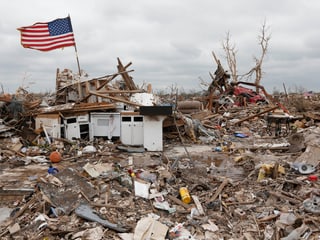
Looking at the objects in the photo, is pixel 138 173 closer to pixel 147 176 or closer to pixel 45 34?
pixel 147 176

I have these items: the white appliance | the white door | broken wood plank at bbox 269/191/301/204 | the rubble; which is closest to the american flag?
the rubble

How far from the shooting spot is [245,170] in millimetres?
8336

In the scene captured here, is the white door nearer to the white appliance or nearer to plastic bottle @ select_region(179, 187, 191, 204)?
the white appliance

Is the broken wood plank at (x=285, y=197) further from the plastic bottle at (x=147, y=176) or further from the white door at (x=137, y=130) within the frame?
the white door at (x=137, y=130)

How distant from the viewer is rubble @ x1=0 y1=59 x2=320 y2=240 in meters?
5.17

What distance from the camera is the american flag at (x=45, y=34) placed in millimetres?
12751

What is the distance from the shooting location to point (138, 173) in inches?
300

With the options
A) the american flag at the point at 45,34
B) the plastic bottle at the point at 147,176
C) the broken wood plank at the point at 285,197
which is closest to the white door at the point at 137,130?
the plastic bottle at the point at 147,176

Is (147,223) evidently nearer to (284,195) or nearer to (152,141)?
(284,195)

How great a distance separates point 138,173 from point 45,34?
8285mm

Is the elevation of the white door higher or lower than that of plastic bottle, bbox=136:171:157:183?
higher

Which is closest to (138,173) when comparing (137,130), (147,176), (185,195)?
(147,176)

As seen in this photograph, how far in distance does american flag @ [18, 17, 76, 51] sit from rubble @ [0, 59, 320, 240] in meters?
1.56

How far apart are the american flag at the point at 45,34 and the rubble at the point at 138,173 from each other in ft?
5.12
